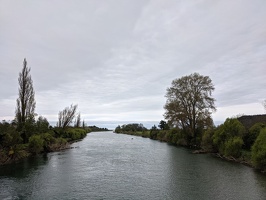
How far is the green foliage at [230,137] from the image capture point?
85.8ft

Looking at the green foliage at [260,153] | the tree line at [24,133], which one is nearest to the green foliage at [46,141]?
the tree line at [24,133]

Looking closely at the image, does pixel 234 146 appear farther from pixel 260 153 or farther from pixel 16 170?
pixel 16 170

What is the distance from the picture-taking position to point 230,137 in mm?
27938

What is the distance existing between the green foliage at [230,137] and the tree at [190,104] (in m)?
Answer: 10.1

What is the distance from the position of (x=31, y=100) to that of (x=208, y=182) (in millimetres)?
32275

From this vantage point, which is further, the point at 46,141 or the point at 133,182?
the point at 46,141

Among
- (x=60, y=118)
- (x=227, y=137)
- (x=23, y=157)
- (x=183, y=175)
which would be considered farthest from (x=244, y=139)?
(x=60, y=118)

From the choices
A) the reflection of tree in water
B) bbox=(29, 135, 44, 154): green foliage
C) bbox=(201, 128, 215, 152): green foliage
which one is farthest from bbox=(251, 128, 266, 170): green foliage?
bbox=(29, 135, 44, 154): green foliage

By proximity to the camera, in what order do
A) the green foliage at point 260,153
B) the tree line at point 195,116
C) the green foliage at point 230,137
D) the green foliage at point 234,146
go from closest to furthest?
the green foliage at point 260,153, the green foliage at point 234,146, the green foliage at point 230,137, the tree line at point 195,116

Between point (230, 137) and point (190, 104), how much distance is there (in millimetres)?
15588

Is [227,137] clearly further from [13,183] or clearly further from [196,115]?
[13,183]

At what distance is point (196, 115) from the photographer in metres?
42.2

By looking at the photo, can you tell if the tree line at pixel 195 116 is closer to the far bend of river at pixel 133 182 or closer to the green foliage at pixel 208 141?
the green foliage at pixel 208 141

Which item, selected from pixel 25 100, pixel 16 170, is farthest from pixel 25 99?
pixel 16 170
